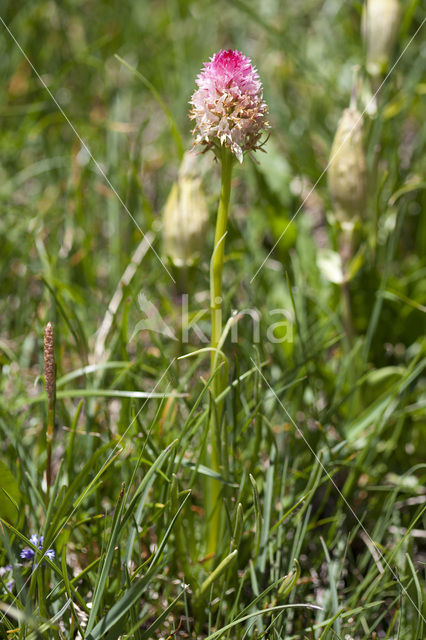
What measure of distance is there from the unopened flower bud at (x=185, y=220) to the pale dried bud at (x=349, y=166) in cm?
29

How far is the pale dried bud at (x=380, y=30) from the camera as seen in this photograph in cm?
159

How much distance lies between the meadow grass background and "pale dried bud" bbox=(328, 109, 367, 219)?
96mm

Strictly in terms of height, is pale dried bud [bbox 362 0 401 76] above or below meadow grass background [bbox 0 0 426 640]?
above

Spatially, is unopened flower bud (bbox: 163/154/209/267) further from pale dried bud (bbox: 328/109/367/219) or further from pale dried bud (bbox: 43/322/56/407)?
pale dried bud (bbox: 43/322/56/407)

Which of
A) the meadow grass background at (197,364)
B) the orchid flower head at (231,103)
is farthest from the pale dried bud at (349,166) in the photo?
the orchid flower head at (231,103)

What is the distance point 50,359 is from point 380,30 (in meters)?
1.24

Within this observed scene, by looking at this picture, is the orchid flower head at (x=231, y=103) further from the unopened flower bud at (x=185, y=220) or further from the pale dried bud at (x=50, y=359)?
the unopened flower bud at (x=185, y=220)

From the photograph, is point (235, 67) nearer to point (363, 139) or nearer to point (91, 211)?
point (363, 139)

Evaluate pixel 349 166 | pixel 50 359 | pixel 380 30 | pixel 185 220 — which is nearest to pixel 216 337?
pixel 50 359

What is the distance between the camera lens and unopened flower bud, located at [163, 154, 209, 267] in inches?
53.2

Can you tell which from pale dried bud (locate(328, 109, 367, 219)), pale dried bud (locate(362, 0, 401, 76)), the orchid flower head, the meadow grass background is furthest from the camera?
pale dried bud (locate(362, 0, 401, 76))

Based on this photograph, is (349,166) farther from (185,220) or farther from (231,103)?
(231,103)

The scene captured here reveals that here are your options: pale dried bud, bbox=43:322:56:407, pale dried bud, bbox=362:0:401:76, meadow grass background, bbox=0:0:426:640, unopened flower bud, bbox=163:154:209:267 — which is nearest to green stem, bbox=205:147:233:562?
meadow grass background, bbox=0:0:426:640

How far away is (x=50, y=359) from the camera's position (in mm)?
872
